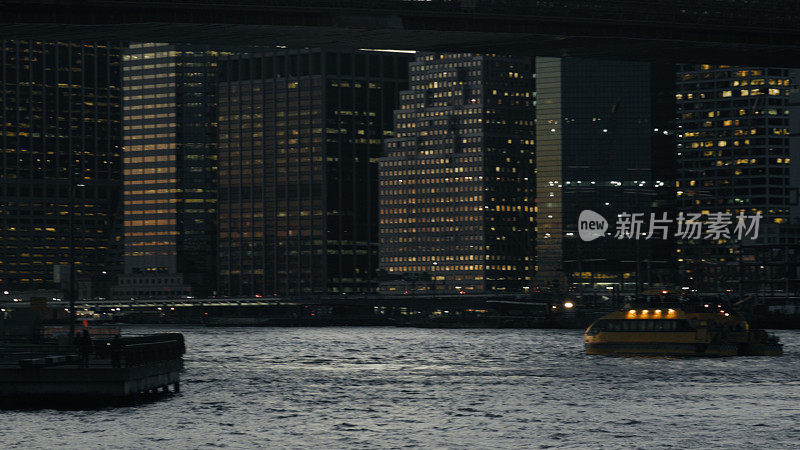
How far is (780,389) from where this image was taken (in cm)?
6912

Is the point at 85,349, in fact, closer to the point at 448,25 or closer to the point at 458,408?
the point at 458,408

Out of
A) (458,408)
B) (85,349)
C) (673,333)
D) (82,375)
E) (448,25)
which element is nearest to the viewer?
(82,375)

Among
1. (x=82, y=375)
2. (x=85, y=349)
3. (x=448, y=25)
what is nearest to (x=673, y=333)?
(x=448, y=25)

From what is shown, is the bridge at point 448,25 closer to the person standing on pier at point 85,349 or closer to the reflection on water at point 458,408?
the reflection on water at point 458,408

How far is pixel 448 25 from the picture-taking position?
282ft

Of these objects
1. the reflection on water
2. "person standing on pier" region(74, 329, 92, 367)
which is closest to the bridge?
the reflection on water

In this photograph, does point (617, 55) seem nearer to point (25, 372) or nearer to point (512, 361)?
point (512, 361)

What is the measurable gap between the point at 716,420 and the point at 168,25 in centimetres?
4261

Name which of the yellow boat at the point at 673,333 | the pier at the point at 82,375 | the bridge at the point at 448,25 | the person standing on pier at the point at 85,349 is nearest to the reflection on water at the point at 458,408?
the pier at the point at 82,375

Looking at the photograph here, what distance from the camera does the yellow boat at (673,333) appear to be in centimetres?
9031

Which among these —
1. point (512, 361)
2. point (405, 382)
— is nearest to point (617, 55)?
point (512, 361)

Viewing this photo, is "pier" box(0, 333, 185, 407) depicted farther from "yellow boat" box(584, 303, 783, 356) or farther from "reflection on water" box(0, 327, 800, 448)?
"yellow boat" box(584, 303, 783, 356)

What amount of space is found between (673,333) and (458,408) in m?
34.3

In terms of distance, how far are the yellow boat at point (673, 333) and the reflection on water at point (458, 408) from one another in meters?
1.36
